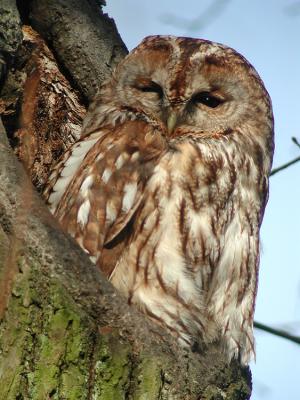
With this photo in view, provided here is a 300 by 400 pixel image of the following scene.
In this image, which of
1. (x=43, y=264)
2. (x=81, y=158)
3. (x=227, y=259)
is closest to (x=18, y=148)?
(x=81, y=158)

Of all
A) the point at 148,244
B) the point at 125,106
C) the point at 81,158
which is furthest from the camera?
the point at 125,106

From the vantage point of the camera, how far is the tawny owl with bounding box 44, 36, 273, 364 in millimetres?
3186

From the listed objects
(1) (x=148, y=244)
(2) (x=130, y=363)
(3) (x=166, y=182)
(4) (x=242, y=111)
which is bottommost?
(2) (x=130, y=363)

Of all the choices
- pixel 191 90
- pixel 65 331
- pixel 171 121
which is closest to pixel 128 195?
pixel 171 121

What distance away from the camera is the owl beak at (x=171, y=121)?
11.8ft

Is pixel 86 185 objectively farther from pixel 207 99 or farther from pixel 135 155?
pixel 207 99

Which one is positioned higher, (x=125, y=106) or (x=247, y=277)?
(x=125, y=106)

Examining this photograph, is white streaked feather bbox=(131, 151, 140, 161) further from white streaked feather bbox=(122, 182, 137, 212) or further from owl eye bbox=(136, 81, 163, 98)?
owl eye bbox=(136, 81, 163, 98)

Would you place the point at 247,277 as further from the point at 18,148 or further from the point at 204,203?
the point at 18,148

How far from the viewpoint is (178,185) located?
3297 mm

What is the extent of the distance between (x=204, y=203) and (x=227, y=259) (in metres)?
0.25

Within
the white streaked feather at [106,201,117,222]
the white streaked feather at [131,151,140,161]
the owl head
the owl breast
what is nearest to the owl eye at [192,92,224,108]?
the owl head

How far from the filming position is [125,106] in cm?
378

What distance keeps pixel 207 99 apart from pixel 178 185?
2.11 feet
